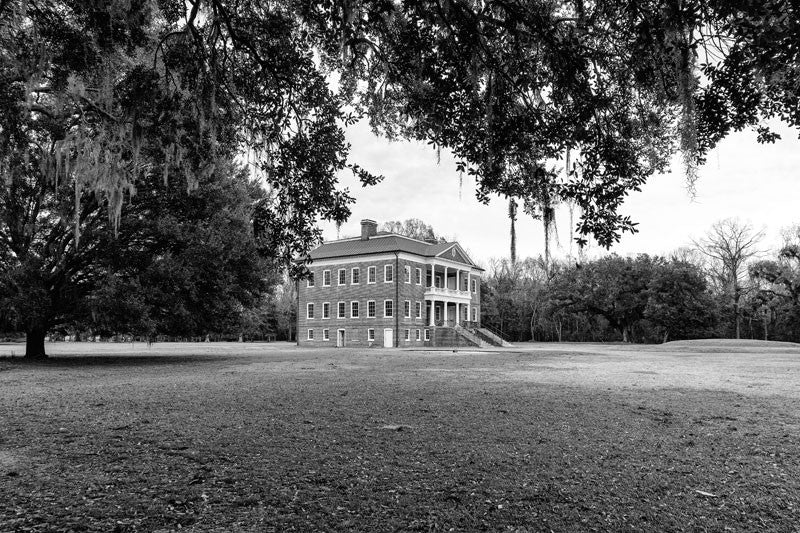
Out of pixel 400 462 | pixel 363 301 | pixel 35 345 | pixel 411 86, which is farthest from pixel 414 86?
pixel 363 301

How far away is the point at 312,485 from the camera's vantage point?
4.62m

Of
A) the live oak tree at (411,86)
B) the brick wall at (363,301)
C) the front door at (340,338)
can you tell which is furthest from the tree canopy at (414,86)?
the front door at (340,338)

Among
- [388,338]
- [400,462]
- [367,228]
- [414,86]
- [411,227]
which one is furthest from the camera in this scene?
[411,227]

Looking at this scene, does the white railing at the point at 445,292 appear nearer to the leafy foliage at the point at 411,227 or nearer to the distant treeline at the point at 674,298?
the distant treeline at the point at 674,298

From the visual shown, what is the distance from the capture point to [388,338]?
47.7 metres

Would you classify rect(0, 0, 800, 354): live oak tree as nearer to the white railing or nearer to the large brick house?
the large brick house

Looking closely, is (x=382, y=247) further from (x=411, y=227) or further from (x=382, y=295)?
(x=411, y=227)

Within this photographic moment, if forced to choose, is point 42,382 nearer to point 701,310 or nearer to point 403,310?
point 403,310

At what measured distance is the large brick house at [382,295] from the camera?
47.9m

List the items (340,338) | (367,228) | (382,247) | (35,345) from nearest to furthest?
(35,345) < (382,247) < (340,338) < (367,228)

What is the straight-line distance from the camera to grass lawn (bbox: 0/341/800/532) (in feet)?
12.9

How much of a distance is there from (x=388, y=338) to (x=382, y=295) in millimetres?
3870

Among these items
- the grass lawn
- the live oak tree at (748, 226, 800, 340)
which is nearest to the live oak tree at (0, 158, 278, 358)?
the grass lawn

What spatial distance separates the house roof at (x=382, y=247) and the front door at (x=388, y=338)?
7.07 meters
